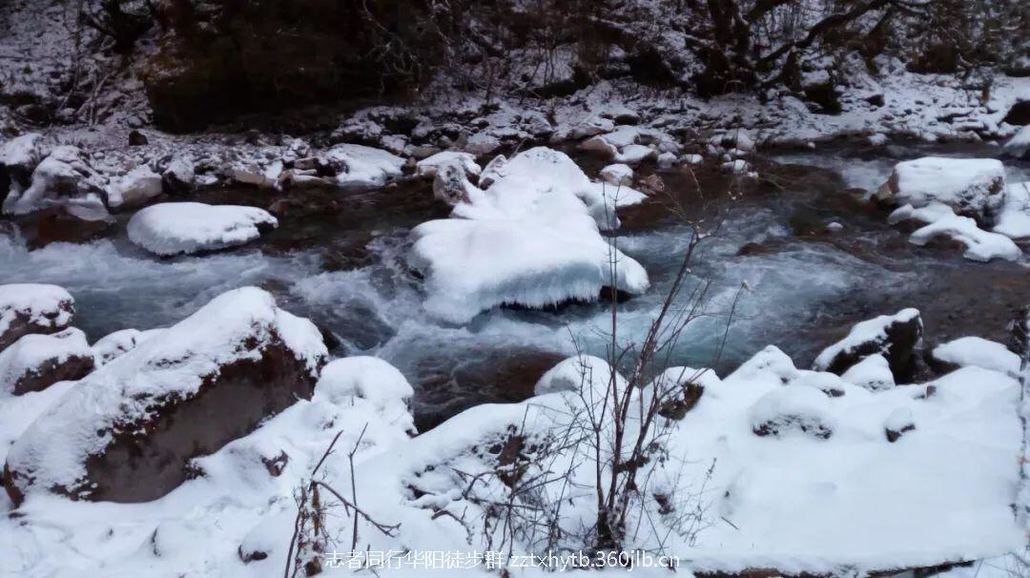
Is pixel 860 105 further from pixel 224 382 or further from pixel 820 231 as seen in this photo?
pixel 224 382

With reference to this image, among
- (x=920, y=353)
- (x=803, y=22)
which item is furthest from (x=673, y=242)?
(x=803, y=22)

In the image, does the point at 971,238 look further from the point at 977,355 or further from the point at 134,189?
the point at 134,189

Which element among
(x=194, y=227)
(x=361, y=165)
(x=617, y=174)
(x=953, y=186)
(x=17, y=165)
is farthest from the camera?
(x=361, y=165)

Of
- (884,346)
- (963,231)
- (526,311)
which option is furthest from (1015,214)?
(526,311)

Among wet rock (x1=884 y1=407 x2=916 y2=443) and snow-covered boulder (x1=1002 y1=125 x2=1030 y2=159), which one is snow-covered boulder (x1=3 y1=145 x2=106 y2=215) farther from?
snow-covered boulder (x1=1002 y1=125 x2=1030 y2=159)

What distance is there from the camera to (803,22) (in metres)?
13.0

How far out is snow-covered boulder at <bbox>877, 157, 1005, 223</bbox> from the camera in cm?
758

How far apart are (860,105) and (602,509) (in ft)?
38.1

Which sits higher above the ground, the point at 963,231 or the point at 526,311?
the point at 963,231

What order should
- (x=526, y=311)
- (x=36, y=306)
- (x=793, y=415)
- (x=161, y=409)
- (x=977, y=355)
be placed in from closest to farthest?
(x=161, y=409) < (x=793, y=415) < (x=977, y=355) < (x=36, y=306) < (x=526, y=311)

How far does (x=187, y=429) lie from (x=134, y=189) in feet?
19.7

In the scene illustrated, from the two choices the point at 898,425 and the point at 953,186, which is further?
the point at 953,186

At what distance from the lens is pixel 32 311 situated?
208 inches

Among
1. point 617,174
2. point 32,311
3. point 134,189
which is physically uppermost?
point 617,174
